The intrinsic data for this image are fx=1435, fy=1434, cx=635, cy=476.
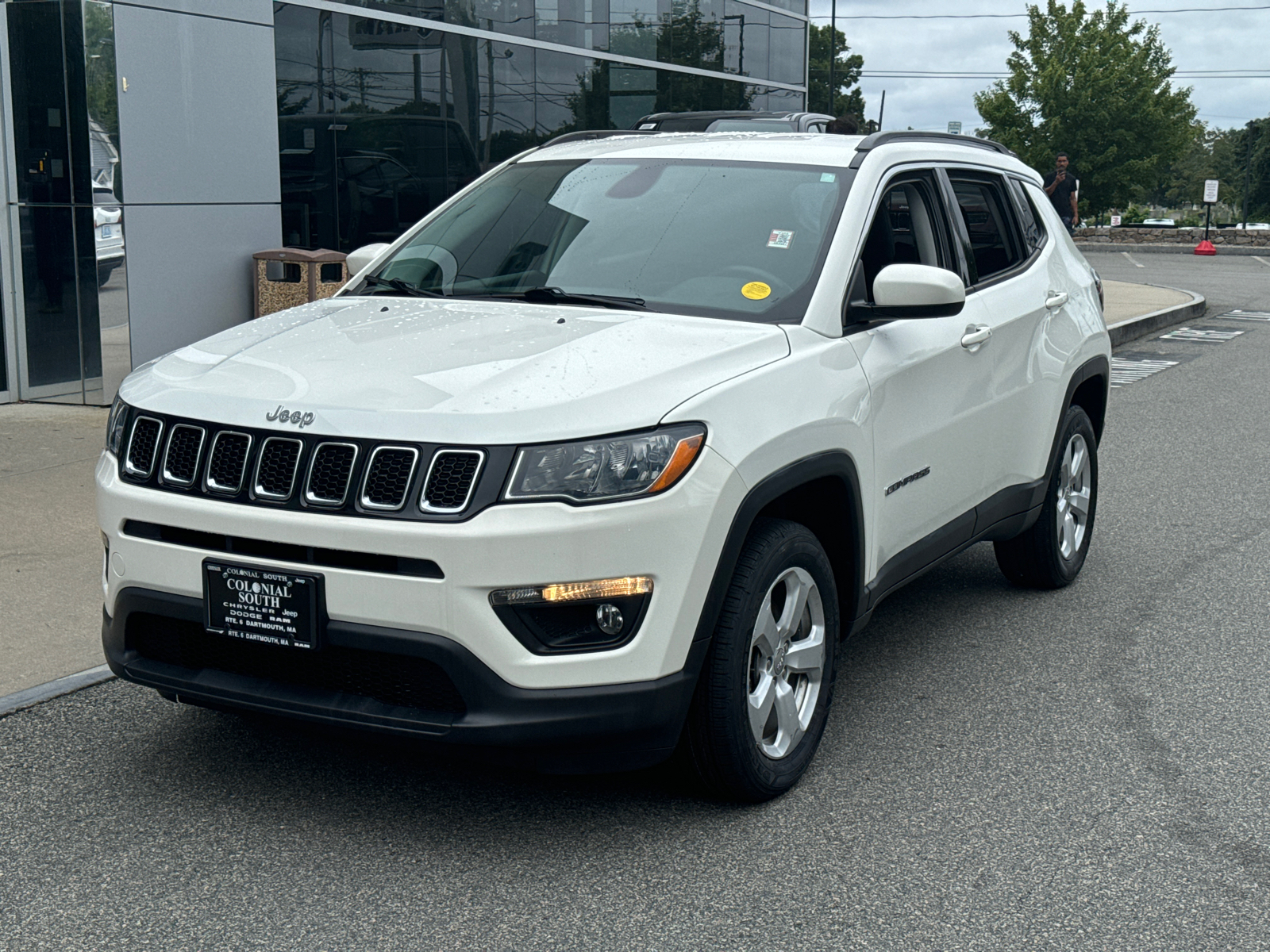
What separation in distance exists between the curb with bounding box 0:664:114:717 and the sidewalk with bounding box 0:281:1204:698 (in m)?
0.05

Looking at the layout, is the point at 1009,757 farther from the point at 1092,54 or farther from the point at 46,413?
the point at 1092,54

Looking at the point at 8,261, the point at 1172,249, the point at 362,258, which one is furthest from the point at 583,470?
the point at 1172,249

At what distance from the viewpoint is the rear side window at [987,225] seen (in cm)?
531

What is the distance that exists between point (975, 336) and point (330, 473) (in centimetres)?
249

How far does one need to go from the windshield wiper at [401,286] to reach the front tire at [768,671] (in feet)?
4.92

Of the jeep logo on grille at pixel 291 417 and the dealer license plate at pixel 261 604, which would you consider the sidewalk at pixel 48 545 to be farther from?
the jeep logo on grille at pixel 291 417

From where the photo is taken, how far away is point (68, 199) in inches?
403

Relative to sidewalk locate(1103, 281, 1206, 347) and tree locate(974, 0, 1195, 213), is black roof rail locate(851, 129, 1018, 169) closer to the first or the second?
sidewalk locate(1103, 281, 1206, 347)

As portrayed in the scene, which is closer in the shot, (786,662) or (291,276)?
(786,662)

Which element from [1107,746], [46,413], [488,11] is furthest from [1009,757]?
[488,11]

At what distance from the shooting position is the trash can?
11328 mm

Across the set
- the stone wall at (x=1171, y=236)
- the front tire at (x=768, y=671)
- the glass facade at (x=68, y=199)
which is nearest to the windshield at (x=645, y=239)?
the front tire at (x=768, y=671)

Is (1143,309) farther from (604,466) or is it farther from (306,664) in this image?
(306,664)

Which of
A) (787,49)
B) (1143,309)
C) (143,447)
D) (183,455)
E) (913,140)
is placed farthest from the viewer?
(787,49)
